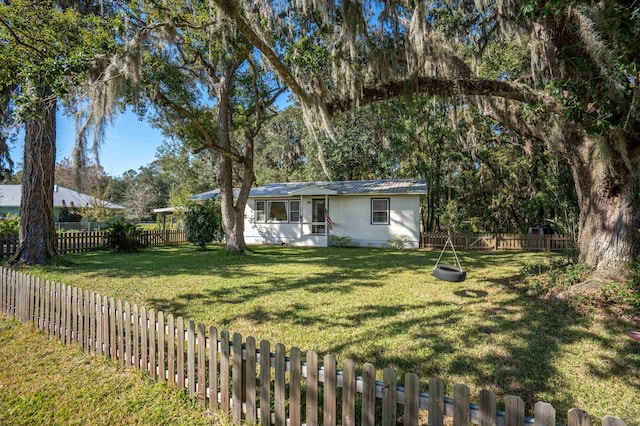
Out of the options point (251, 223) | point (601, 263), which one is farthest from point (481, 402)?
point (251, 223)

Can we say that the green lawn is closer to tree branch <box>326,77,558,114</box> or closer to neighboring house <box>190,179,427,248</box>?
tree branch <box>326,77,558,114</box>

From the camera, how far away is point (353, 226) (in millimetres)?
15352

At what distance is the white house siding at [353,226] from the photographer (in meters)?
14.3

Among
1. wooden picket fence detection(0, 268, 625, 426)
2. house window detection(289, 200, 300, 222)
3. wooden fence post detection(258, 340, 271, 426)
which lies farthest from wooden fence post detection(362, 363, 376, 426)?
house window detection(289, 200, 300, 222)

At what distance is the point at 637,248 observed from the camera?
219 inches

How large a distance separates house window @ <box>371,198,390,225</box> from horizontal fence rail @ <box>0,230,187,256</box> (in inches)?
395

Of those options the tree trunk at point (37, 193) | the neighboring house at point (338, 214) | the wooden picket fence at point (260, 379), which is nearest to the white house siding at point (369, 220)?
the neighboring house at point (338, 214)

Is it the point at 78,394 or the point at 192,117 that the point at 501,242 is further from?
the point at 78,394

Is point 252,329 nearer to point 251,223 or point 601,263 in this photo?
point 601,263

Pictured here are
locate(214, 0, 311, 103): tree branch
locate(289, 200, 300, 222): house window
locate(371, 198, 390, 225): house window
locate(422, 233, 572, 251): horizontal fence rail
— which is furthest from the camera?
locate(289, 200, 300, 222): house window

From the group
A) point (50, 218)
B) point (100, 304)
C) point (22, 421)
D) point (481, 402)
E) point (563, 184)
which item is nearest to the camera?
point (481, 402)

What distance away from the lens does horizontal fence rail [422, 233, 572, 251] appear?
12891 millimetres

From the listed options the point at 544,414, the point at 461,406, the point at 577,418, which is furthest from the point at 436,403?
the point at 577,418

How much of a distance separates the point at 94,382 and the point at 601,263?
7.46m
